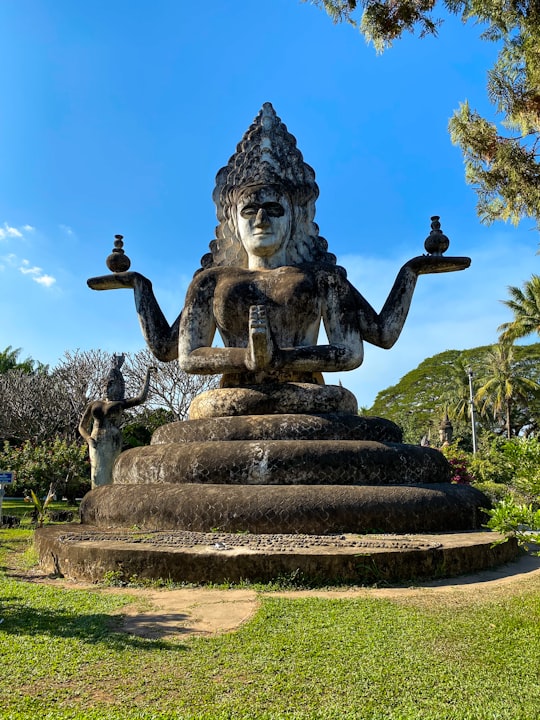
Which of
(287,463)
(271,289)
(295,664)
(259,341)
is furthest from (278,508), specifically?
(271,289)

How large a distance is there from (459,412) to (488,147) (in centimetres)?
2957

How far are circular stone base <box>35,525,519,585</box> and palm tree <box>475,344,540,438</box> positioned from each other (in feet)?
105

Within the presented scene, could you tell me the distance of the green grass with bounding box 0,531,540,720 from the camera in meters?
2.33

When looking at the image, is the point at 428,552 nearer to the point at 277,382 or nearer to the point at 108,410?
the point at 277,382

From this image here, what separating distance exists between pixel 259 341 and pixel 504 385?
1257 inches

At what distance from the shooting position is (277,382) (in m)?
7.34

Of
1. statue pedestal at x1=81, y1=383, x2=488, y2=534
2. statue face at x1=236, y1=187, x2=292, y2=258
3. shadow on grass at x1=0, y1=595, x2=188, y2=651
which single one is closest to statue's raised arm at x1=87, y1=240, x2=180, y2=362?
statue pedestal at x1=81, y1=383, x2=488, y2=534

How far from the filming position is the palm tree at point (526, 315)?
29.0 m

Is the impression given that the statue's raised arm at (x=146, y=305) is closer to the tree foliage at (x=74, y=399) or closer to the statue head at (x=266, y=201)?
the statue head at (x=266, y=201)

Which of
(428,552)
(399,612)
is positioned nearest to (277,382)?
(428,552)

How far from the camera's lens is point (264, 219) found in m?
8.09

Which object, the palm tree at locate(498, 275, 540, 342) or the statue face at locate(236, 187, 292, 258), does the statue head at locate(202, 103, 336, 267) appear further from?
the palm tree at locate(498, 275, 540, 342)

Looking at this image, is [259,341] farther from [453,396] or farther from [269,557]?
[453,396]

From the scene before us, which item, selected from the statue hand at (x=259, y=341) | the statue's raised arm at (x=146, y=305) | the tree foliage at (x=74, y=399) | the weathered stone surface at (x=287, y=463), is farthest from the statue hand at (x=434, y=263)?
the tree foliage at (x=74, y=399)
